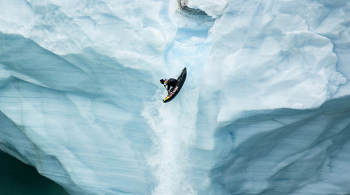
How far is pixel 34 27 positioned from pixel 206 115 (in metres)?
3.16

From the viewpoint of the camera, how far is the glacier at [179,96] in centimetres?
420

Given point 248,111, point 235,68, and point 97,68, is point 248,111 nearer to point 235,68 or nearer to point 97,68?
point 235,68

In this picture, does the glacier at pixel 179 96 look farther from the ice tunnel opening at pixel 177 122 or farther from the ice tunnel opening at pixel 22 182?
the ice tunnel opening at pixel 22 182

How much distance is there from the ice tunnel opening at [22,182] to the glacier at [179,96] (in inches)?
33.4

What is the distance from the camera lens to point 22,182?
623 cm

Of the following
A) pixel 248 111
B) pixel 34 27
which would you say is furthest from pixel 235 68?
pixel 34 27

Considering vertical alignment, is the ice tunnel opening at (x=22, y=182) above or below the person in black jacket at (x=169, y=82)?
below

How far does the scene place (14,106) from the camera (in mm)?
5219

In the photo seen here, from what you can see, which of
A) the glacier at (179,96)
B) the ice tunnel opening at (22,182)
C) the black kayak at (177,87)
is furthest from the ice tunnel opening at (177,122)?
the ice tunnel opening at (22,182)

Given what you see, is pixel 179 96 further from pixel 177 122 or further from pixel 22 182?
pixel 22 182

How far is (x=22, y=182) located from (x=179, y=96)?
412 centimetres

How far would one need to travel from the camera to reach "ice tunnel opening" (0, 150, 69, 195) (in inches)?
237

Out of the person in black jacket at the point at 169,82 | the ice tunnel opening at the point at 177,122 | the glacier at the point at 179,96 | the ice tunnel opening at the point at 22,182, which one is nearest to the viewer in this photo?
the glacier at the point at 179,96

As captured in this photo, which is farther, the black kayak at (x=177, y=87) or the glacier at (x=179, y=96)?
the black kayak at (x=177, y=87)
